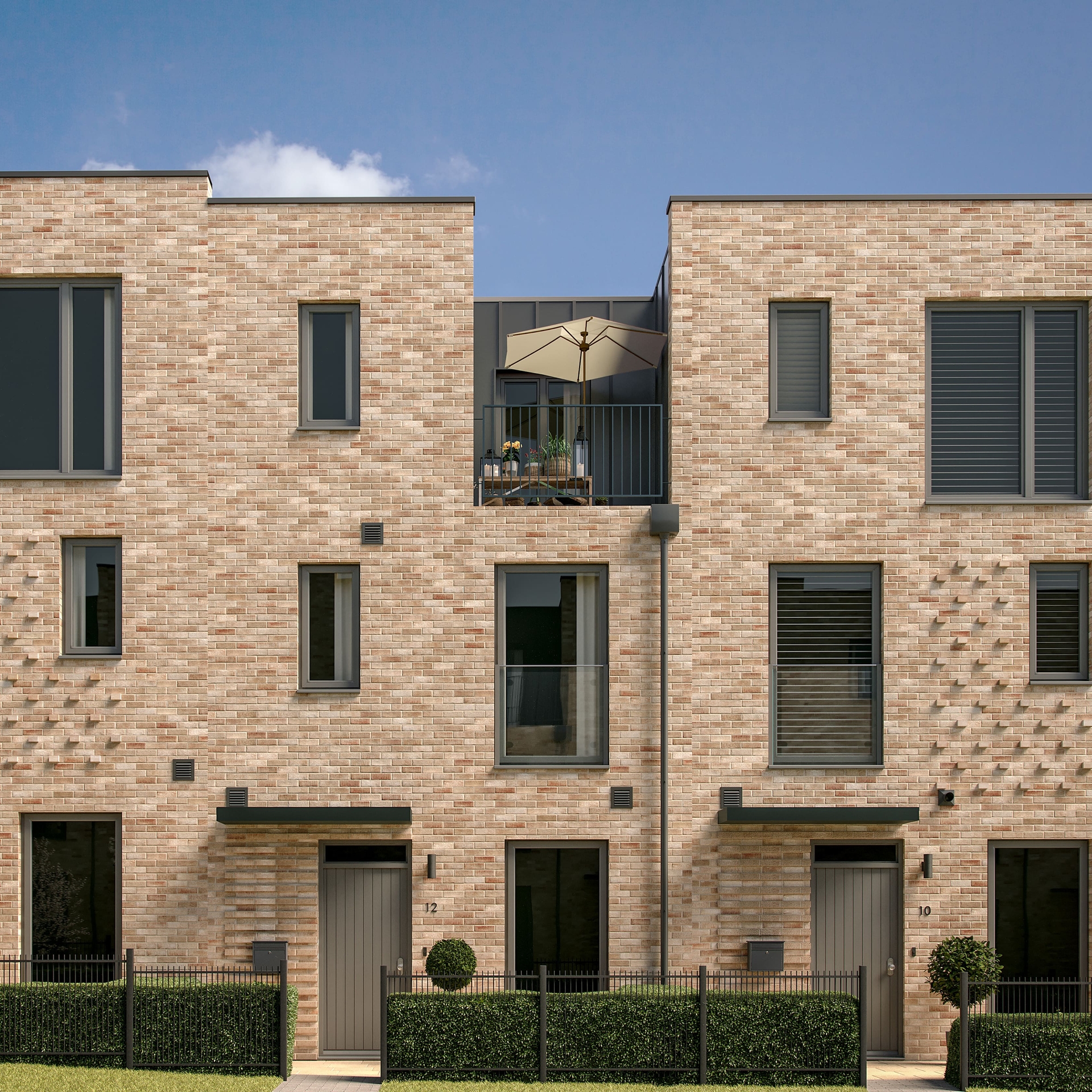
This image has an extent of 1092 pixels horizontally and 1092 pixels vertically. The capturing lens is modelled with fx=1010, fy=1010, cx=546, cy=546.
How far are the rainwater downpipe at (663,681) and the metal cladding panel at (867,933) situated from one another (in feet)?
5.93

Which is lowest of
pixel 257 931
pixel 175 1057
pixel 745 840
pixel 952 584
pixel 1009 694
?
pixel 175 1057

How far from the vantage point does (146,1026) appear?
35.2ft

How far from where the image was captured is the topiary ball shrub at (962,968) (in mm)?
11141

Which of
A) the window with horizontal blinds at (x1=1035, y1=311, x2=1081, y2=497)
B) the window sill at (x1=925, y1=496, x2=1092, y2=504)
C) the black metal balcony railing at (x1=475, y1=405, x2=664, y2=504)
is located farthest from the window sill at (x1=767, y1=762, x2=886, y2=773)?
the window with horizontal blinds at (x1=1035, y1=311, x2=1081, y2=497)

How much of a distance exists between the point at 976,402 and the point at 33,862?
12779mm

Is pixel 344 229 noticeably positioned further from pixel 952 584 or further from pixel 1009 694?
pixel 1009 694

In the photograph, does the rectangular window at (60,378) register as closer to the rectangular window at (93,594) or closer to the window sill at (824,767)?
the rectangular window at (93,594)

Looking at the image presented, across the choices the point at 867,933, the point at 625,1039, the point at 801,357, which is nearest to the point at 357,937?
the point at 625,1039

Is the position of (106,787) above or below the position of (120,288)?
below

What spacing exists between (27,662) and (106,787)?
70.2 inches

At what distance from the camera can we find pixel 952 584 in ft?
40.1

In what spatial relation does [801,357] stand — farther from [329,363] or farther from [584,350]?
[329,363]

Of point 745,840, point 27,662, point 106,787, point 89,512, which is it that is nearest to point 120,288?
point 89,512

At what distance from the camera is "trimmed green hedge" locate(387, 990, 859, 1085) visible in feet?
34.3
